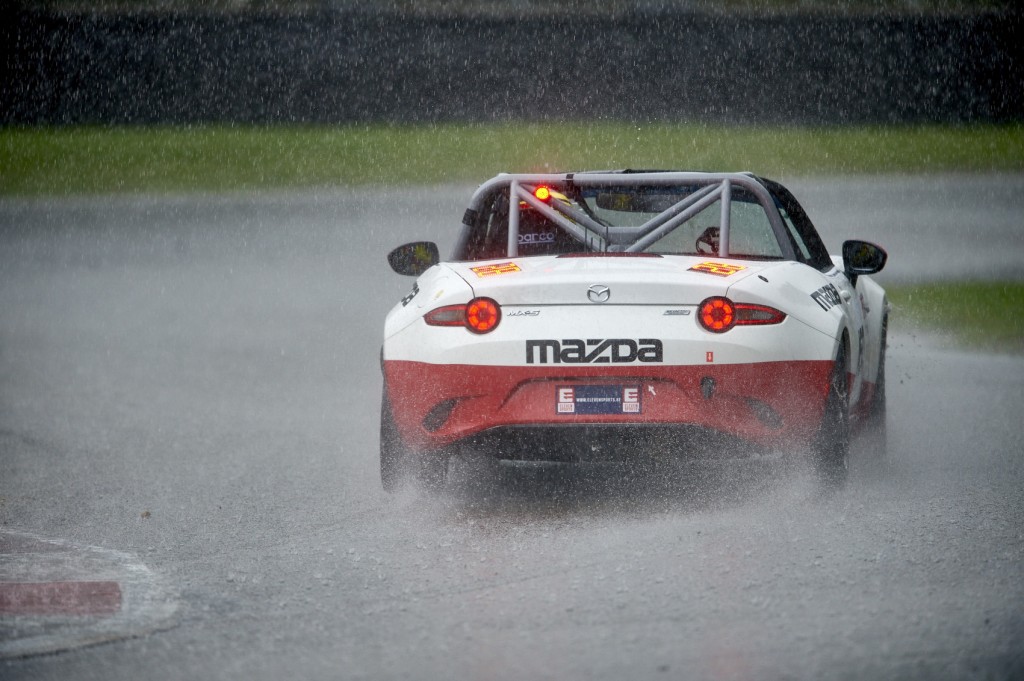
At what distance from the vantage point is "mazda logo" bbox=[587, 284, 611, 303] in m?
6.33

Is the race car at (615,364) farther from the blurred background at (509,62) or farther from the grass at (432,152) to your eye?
the blurred background at (509,62)

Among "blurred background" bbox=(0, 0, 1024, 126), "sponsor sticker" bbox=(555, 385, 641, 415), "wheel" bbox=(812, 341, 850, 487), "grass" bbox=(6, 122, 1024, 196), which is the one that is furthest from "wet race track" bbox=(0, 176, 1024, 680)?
"blurred background" bbox=(0, 0, 1024, 126)

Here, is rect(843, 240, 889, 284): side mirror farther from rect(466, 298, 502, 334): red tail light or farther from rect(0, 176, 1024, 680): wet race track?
rect(466, 298, 502, 334): red tail light

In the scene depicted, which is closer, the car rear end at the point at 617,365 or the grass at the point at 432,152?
the car rear end at the point at 617,365

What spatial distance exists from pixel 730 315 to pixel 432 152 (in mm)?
24177

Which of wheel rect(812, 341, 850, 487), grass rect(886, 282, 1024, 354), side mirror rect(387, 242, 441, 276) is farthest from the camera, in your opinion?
grass rect(886, 282, 1024, 354)

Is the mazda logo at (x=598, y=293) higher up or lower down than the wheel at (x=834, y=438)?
higher up

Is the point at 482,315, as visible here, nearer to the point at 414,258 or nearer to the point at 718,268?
the point at 718,268

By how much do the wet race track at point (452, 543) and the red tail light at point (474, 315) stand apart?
762 millimetres

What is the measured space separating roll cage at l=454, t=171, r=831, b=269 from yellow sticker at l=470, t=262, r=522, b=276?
43 centimetres

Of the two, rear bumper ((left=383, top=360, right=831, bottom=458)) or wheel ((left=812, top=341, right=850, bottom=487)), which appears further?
wheel ((left=812, top=341, right=850, bottom=487))

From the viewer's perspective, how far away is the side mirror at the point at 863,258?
7.61 m

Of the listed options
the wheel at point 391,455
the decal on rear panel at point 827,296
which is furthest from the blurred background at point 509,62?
the wheel at point 391,455

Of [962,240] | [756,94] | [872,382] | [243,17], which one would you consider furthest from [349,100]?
[872,382]
